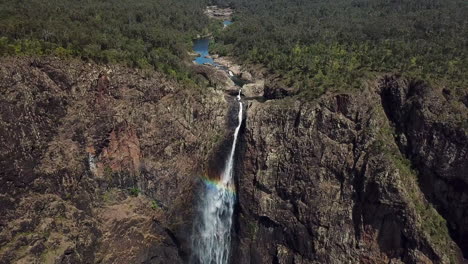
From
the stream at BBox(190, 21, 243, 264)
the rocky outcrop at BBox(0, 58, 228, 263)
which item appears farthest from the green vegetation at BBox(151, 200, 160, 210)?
the stream at BBox(190, 21, 243, 264)

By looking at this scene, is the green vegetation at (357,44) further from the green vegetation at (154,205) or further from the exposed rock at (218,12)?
the exposed rock at (218,12)

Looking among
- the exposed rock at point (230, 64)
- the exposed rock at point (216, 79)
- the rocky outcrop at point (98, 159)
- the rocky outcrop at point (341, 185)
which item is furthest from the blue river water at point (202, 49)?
the rocky outcrop at point (341, 185)

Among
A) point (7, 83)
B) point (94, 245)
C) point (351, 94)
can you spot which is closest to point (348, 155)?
point (351, 94)

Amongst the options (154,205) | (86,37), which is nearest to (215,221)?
(154,205)

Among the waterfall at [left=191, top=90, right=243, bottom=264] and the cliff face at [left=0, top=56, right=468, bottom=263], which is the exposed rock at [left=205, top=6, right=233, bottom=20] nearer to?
the cliff face at [left=0, top=56, right=468, bottom=263]

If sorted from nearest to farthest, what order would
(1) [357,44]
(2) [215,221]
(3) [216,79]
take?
(2) [215,221] < (3) [216,79] < (1) [357,44]

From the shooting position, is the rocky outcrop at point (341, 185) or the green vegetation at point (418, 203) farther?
the rocky outcrop at point (341, 185)

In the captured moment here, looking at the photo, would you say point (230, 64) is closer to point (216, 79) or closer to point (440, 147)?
point (216, 79)
